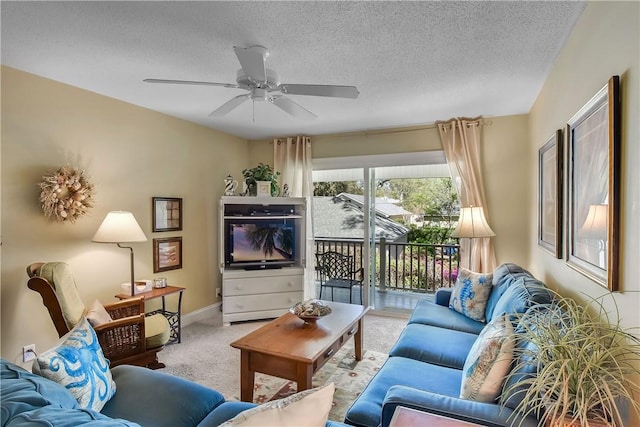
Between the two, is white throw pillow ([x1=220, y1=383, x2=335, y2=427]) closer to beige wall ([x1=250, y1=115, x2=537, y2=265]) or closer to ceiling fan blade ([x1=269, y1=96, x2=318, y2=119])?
ceiling fan blade ([x1=269, y1=96, x2=318, y2=119])

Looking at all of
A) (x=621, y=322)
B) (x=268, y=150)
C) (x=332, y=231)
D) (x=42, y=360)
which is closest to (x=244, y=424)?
(x=42, y=360)

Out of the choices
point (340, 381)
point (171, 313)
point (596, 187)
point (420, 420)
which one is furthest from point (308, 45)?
point (171, 313)

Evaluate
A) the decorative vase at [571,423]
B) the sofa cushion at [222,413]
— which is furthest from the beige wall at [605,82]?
the sofa cushion at [222,413]

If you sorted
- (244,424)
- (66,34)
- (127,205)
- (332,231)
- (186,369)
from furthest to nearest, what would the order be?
(332,231) → (127,205) → (186,369) → (66,34) → (244,424)

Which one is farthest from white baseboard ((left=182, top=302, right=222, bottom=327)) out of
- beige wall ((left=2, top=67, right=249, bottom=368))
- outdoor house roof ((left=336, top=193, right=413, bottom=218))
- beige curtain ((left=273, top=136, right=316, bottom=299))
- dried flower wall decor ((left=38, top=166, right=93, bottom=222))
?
outdoor house roof ((left=336, top=193, right=413, bottom=218))

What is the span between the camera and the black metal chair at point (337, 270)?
15.5 feet

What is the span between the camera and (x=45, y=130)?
2.73 m

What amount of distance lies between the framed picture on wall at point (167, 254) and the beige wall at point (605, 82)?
3.76 m

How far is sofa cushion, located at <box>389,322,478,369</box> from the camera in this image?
6.85 ft

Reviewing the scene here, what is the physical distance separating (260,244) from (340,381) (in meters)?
2.16

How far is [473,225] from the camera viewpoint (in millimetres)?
3463

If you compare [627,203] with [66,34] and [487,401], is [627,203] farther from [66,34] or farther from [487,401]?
[66,34]

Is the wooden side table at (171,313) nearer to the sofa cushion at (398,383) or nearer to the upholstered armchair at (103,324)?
the upholstered armchair at (103,324)

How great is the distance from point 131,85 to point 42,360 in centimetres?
239
